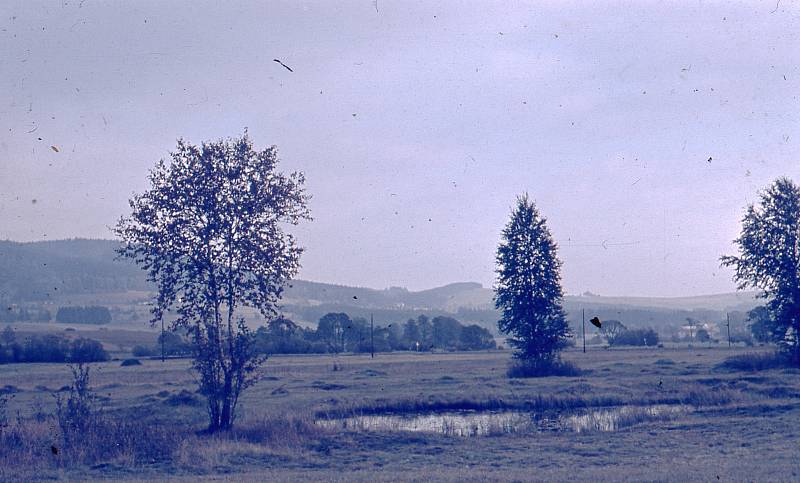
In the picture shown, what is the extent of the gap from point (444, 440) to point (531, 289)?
30.1 meters

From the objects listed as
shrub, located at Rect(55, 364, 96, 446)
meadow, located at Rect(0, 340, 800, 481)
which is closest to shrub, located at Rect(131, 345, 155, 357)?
meadow, located at Rect(0, 340, 800, 481)

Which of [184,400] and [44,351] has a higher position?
[44,351]

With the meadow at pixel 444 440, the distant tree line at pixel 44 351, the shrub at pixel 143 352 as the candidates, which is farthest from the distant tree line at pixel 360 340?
the meadow at pixel 444 440

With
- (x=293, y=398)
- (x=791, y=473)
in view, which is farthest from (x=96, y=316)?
(x=791, y=473)

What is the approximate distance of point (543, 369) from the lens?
51625 mm

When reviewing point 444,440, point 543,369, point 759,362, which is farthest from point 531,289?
point 444,440

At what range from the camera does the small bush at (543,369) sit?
51031 mm

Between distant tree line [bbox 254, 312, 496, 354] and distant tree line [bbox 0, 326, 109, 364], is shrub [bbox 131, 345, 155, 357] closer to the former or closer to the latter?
distant tree line [bbox 0, 326, 109, 364]

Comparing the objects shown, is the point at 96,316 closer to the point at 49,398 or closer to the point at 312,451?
the point at 49,398

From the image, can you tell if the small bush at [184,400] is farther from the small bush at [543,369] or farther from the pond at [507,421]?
the small bush at [543,369]

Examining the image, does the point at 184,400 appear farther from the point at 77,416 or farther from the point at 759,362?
the point at 759,362

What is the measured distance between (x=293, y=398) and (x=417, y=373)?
18786 mm

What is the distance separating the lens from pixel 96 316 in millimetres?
199625

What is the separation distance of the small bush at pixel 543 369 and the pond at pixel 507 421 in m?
17.7
